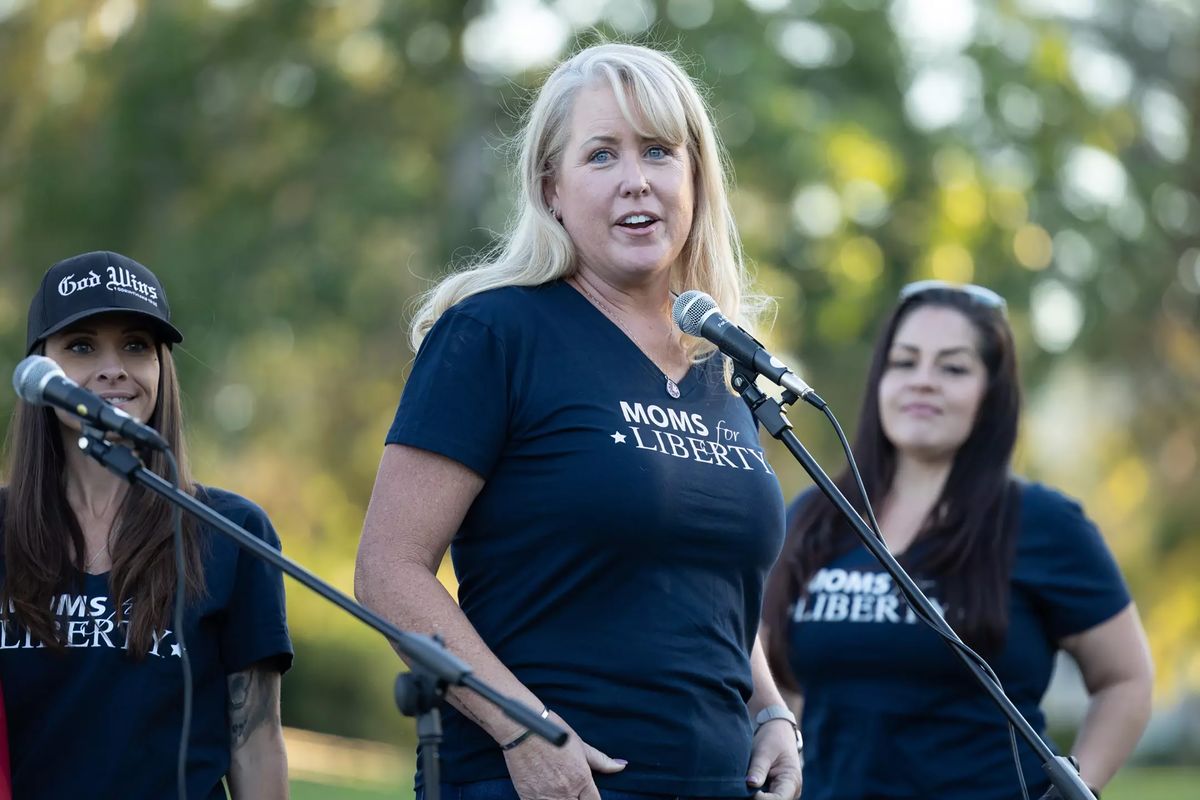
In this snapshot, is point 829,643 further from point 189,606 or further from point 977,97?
point 977,97

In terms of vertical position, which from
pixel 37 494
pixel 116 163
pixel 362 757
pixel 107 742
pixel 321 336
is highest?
pixel 116 163

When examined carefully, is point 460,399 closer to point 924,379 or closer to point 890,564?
point 890,564

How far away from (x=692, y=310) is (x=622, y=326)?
18cm

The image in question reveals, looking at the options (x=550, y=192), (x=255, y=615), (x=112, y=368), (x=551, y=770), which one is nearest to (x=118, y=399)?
(x=112, y=368)

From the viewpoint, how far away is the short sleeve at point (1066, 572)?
457cm

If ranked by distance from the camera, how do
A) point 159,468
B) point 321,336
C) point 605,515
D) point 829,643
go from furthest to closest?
point 321,336 < point 829,643 < point 159,468 < point 605,515

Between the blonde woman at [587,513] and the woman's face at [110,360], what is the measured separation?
630 mm

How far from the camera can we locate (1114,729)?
461 cm

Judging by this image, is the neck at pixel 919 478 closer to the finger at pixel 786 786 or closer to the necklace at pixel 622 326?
the finger at pixel 786 786

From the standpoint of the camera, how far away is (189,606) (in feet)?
11.2

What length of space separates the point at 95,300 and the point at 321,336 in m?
9.46

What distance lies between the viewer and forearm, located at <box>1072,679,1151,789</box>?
4.62m

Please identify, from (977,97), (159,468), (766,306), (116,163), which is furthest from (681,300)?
(977,97)

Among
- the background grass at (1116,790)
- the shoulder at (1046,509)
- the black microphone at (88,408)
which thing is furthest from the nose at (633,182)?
the background grass at (1116,790)
